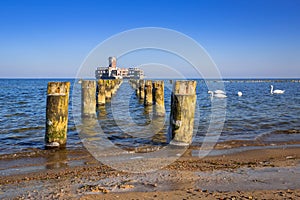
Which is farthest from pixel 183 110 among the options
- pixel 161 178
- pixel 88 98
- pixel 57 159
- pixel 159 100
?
pixel 159 100

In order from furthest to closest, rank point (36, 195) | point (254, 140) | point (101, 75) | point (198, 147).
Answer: point (101, 75) → point (254, 140) → point (198, 147) → point (36, 195)

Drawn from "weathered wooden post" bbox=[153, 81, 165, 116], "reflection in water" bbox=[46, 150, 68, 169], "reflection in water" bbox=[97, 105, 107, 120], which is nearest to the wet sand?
"reflection in water" bbox=[46, 150, 68, 169]

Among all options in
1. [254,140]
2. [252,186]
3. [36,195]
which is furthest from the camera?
[254,140]

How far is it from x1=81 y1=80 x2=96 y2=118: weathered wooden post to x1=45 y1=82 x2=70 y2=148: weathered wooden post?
303 inches

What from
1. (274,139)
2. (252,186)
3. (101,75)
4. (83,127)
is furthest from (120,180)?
(101,75)

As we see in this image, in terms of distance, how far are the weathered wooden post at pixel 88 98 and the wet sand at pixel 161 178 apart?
27.7 ft

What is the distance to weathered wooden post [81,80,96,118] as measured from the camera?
53.2 ft

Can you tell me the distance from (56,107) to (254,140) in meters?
6.61

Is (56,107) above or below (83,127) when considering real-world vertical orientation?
above

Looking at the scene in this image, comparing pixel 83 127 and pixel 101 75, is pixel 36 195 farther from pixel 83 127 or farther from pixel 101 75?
pixel 101 75

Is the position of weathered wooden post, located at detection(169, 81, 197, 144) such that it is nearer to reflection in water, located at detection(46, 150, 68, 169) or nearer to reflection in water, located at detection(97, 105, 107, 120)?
reflection in water, located at detection(46, 150, 68, 169)

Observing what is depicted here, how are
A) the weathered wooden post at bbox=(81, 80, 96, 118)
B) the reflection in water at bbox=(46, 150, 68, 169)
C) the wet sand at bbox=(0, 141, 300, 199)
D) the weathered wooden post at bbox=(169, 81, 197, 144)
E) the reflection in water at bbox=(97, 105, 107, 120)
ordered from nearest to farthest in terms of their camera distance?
the wet sand at bbox=(0, 141, 300, 199), the reflection in water at bbox=(46, 150, 68, 169), the weathered wooden post at bbox=(169, 81, 197, 144), the weathered wooden post at bbox=(81, 80, 96, 118), the reflection in water at bbox=(97, 105, 107, 120)

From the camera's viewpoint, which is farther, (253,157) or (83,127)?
(83,127)

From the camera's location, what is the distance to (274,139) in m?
10.2
